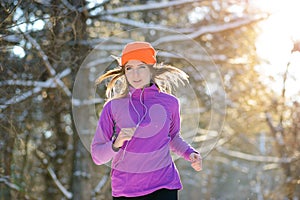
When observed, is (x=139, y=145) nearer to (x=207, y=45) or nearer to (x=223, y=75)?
(x=207, y=45)

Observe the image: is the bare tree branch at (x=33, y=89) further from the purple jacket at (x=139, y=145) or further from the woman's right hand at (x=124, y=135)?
the woman's right hand at (x=124, y=135)

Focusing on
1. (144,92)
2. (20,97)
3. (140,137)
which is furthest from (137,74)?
(20,97)

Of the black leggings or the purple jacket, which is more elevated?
the purple jacket

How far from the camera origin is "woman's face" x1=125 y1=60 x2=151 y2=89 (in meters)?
3.13

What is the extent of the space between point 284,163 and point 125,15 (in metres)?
3.41

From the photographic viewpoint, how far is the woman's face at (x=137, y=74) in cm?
313

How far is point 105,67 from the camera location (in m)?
6.08

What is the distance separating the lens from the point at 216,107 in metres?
7.53

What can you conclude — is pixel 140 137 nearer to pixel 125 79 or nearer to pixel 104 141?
pixel 104 141

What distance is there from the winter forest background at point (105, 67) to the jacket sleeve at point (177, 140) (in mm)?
1134

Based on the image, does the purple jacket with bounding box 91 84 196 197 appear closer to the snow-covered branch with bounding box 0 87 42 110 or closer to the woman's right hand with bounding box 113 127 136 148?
the woman's right hand with bounding box 113 127 136 148

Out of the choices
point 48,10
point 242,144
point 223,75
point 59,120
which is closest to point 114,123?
point 48,10

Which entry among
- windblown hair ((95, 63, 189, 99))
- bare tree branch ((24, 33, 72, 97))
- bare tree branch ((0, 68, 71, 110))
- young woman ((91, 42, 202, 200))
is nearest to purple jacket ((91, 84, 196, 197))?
young woman ((91, 42, 202, 200))

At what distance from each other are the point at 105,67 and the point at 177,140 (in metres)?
3.04
